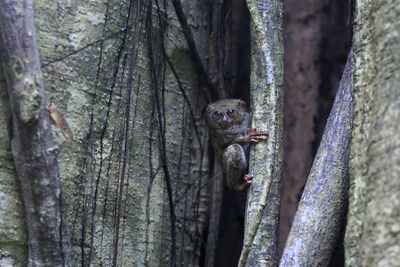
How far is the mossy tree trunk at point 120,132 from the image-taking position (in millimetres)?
3834

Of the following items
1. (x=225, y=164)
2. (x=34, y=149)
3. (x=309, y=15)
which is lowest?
(x=34, y=149)

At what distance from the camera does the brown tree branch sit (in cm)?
326

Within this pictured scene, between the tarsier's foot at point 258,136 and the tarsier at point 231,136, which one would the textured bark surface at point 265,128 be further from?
the tarsier at point 231,136

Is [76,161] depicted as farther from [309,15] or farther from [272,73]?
[309,15]

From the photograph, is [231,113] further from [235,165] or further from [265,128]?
[265,128]

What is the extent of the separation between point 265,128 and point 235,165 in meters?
0.93

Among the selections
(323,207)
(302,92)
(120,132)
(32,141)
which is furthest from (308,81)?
(32,141)

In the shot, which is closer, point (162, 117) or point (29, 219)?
point (29, 219)

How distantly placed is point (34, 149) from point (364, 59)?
192 centimetres

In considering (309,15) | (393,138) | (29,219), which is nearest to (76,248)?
(29,219)

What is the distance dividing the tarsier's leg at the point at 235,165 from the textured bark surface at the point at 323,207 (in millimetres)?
1157

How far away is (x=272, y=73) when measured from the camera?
12.8ft

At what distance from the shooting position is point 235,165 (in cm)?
473

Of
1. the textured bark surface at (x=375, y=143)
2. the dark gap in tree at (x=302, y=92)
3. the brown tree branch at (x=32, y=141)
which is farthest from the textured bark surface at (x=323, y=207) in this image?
the dark gap in tree at (x=302, y=92)
